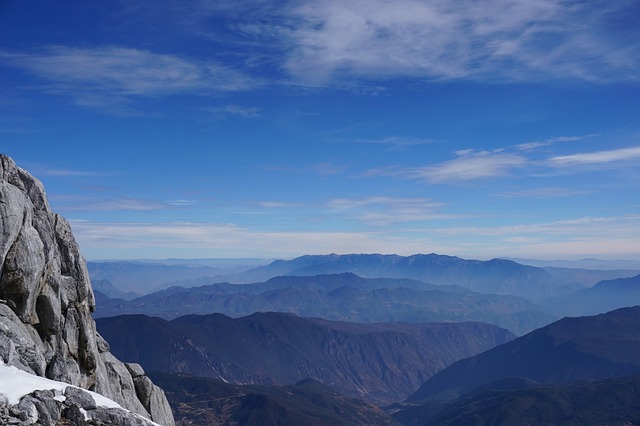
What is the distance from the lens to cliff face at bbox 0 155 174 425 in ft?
131

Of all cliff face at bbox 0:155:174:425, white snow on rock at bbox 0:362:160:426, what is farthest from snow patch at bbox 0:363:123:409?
cliff face at bbox 0:155:174:425

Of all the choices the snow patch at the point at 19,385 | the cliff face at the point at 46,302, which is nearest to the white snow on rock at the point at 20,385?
the snow patch at the point at 19,385

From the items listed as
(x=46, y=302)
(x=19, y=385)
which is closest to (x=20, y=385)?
(x=19, y=385)

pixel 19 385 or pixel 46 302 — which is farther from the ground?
pixel 46 302

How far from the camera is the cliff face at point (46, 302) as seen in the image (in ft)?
131

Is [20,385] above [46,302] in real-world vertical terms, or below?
below

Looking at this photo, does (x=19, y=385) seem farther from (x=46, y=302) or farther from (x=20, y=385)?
(x=46, y=302)

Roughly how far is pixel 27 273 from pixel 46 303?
3.78m

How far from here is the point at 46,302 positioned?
4491cm

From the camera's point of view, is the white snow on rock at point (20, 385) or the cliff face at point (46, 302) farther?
the cliff face at point (46, 302)

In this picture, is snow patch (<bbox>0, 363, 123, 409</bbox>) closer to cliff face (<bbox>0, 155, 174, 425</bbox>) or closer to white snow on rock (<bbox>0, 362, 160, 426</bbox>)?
white snow on rock (<bbox>0, 362, 160, 426</bbox>)

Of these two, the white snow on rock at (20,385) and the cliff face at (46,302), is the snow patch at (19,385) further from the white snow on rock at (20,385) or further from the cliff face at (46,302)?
the cliff face at (46,302)

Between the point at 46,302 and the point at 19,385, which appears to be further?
the point at 46,302

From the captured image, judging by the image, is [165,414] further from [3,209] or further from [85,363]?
[3,209]
